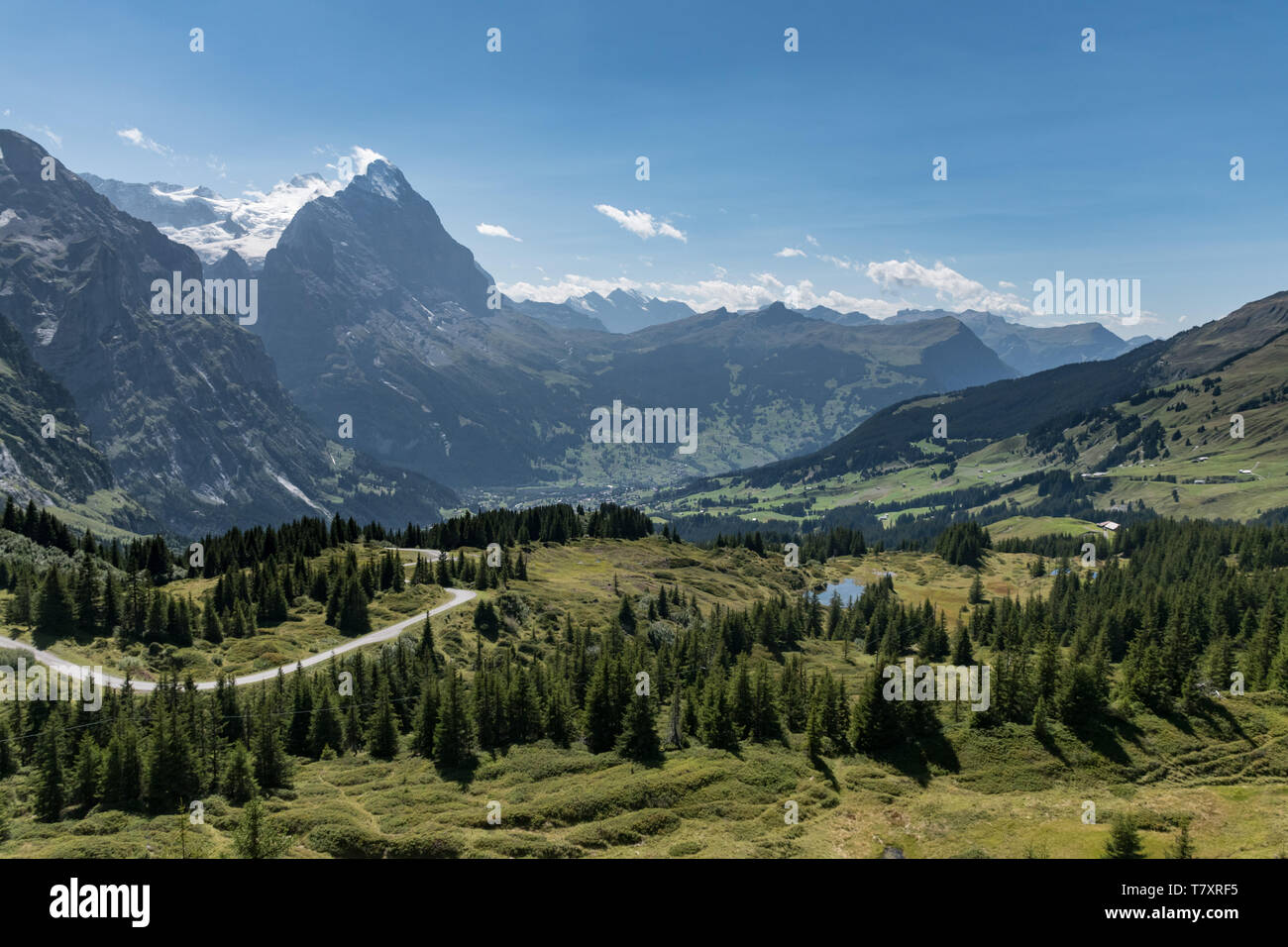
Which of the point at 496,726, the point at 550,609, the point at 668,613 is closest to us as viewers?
the point at 496,726

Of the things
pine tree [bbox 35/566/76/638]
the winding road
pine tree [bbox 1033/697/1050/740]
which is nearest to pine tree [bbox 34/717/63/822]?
the winding road

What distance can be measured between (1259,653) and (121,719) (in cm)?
15375

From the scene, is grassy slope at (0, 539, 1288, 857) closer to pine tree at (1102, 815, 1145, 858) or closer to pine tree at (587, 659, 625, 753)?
pine tree at (587, 659, 625, 753)

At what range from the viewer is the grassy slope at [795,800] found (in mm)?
59500

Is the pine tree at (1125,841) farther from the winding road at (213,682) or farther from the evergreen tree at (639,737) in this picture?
the winding road at (213,682)

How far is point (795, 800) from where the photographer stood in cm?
6981

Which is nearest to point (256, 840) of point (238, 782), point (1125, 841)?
point (238, 782)

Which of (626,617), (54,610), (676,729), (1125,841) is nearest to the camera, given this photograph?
(1125,841)

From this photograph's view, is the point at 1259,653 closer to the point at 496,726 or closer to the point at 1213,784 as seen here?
the point at 1213,784

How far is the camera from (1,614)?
4525 inches

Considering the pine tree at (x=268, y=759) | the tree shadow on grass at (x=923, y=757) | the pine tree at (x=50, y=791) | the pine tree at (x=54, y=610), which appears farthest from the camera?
the pine tree at (x=54, y=610)

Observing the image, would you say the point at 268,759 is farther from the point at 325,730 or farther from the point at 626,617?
the point at 626,617

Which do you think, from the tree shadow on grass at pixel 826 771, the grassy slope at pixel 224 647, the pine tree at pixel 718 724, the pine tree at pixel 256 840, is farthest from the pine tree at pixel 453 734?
the grassy slope at pixel 224 647
